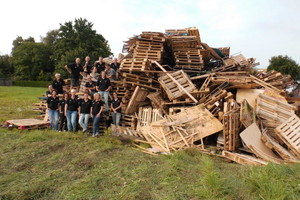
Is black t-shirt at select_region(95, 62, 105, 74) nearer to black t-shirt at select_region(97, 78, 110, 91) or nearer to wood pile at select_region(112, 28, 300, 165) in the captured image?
wood pile at select_region(112, 28, 300, 165)

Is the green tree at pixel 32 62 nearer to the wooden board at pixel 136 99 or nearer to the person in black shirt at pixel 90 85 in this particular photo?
the person in black shirt at pixel 90 85

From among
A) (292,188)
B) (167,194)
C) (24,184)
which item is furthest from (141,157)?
(292,188)

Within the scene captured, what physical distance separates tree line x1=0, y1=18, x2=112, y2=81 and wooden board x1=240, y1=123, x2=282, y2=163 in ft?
101

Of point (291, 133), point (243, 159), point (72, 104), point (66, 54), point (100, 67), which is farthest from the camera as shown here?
point (66, 54)

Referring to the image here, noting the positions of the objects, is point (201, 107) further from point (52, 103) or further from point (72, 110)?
point (52, 103)

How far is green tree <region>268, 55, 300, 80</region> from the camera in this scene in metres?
31.6

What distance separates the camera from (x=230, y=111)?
6441 mm

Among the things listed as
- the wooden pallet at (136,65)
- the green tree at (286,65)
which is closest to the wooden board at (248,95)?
the wooden pallet at (136,65)

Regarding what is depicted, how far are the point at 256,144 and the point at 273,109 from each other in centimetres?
163

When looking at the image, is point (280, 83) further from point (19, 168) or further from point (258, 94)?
point (19, 168)

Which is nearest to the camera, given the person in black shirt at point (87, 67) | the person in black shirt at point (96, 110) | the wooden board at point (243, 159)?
the wooden board at point (243, 159)

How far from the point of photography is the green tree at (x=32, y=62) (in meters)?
45.6

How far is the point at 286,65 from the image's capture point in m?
31.5

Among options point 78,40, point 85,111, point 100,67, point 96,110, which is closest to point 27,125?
point 85,111
